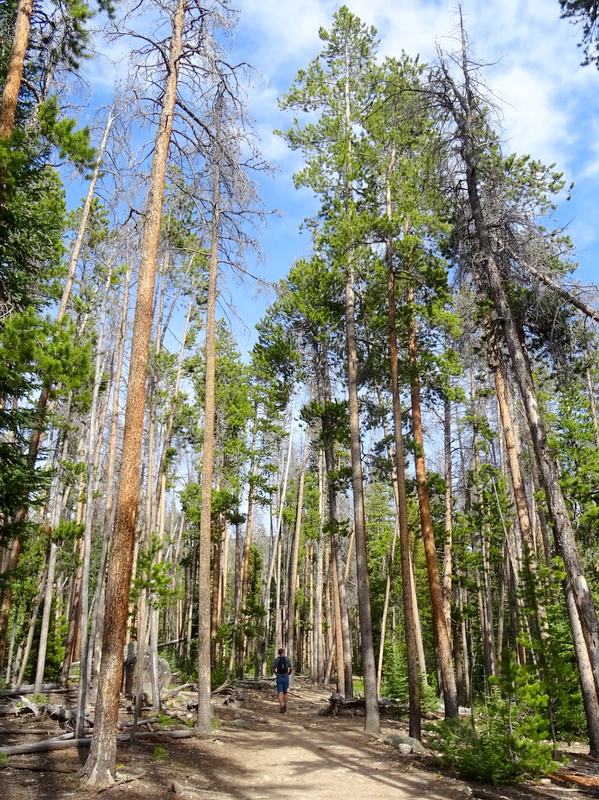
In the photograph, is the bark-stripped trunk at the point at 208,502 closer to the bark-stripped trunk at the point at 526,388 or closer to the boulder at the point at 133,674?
the boulder at the point at 133,674

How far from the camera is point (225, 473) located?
23.2 metres

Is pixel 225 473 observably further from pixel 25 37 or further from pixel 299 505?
pixel 25 37

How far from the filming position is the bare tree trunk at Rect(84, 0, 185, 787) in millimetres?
5992

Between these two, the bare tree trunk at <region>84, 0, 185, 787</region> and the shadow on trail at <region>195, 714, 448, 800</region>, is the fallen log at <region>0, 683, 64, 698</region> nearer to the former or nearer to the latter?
the shadow on trail at <region>195, 714, 448, 800</region>

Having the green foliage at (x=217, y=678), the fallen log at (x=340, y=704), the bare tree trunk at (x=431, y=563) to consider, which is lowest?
the fallen log at (x=340, y=704)

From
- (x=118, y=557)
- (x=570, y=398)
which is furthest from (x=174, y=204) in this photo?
(x=570, y=398)

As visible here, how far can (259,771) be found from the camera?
7.92m

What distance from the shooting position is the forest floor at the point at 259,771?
6.12 metres

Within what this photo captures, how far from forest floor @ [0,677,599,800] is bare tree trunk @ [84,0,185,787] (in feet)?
1.67

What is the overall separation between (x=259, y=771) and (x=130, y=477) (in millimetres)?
4825

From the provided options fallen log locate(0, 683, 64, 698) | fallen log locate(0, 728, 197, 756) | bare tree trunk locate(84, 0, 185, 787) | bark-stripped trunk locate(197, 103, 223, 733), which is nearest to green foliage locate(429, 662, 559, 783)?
bark-stripped trunk locate(197, 103, 223, 733)

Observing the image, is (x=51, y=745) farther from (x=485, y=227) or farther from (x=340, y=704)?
(x=485, y=227)

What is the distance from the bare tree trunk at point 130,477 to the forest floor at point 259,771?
1.67ft

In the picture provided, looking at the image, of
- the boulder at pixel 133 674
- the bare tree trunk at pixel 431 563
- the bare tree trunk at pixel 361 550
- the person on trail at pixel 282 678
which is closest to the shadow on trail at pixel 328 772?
the bare tree trunk at pixel 361 550
